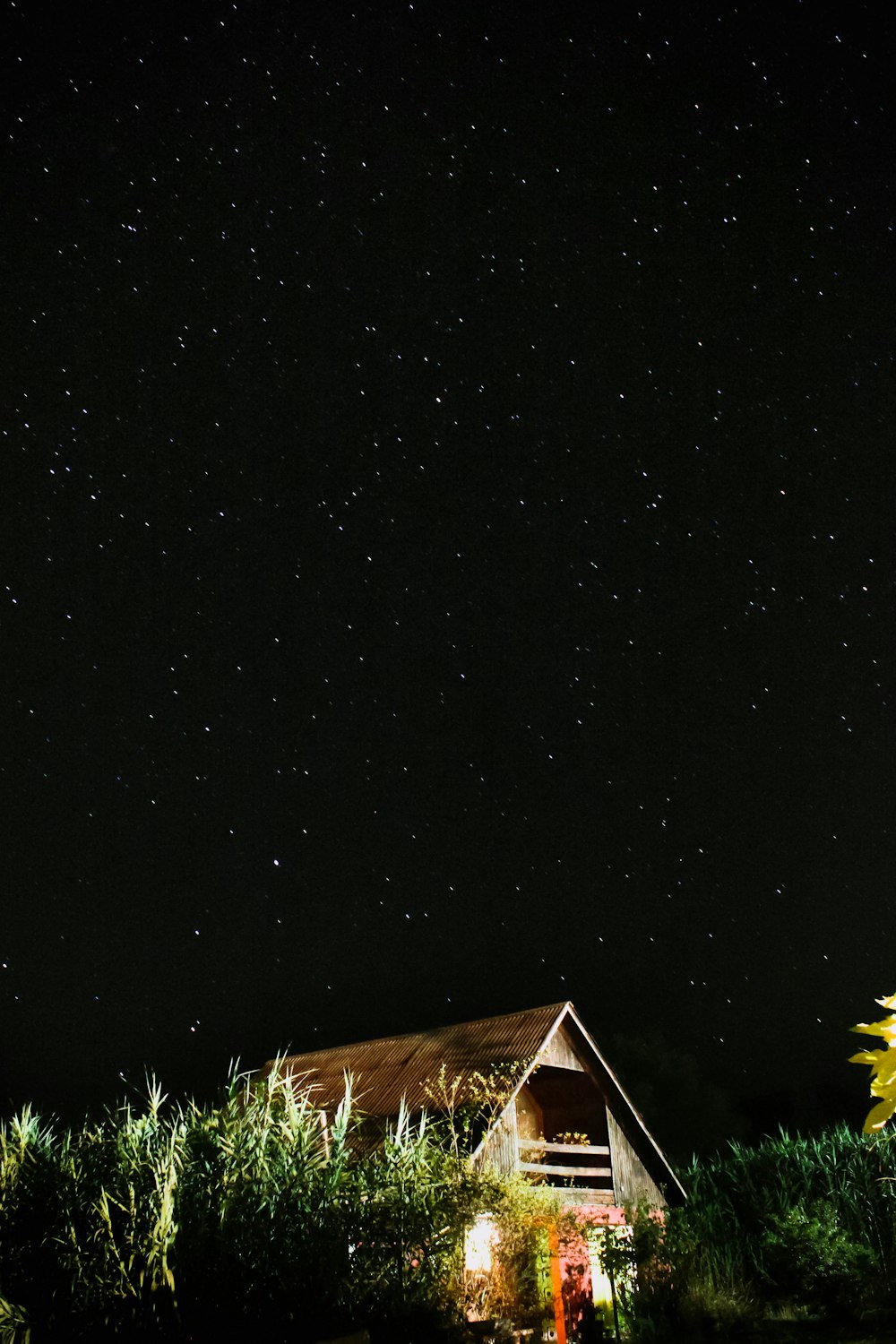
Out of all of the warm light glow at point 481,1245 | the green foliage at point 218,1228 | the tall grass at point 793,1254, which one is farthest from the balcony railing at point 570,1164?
the green foliage at point 218,1228

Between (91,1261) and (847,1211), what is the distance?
8419 mm

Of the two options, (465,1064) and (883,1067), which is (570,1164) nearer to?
(465,1064)

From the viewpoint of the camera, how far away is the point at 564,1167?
1459 cm

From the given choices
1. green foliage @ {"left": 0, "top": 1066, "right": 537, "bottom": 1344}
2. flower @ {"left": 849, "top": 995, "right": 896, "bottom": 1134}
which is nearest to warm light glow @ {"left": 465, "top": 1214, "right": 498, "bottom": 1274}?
green foliage @ {"left": 0, "top": 1066, "right": 537, "bottom": 1344}

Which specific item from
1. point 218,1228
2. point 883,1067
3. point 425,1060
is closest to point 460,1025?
point 425,1060

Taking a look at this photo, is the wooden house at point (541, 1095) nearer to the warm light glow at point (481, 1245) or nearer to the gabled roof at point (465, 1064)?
the gabled roof at point (465, 1064)

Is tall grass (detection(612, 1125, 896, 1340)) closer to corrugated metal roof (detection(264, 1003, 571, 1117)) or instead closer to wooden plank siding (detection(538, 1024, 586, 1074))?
wooden plank siding (detection(538, 1024, 586, 1074))

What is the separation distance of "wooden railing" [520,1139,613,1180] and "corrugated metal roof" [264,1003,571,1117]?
1.10 metres

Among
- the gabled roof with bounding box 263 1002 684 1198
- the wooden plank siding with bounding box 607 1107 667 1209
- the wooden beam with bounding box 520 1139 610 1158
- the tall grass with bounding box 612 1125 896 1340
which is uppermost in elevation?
the gabled roof with bounding box 263 1002 684 1198

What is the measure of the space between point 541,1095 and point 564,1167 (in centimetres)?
187

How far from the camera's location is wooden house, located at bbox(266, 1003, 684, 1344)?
13633 millimetres

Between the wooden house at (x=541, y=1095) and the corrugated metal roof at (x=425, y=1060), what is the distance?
Result: 21 millimetres

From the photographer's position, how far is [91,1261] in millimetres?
8320

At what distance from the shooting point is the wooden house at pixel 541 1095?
13633mm
